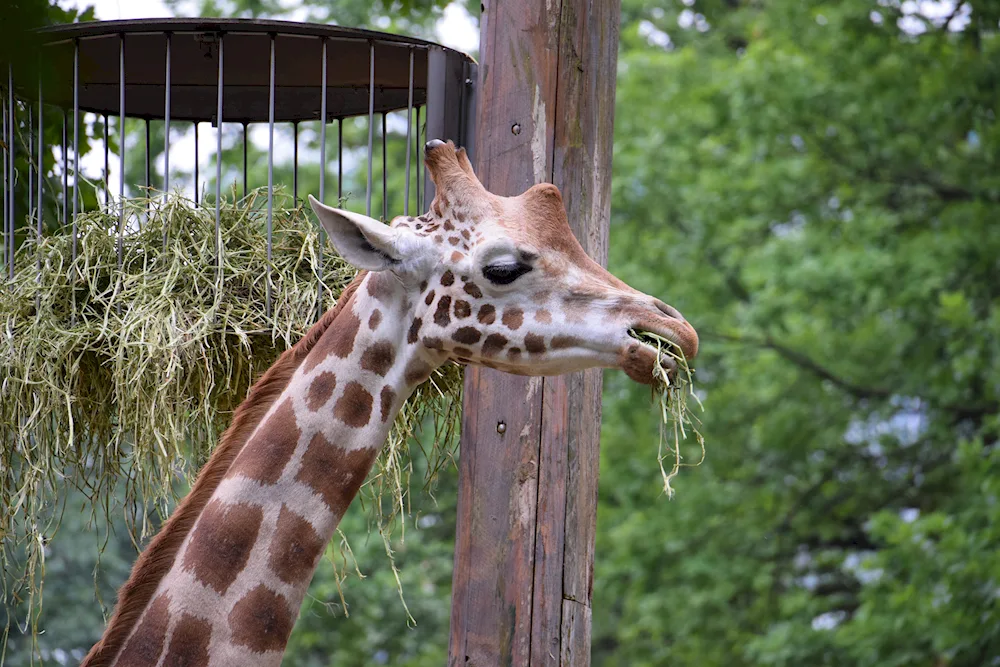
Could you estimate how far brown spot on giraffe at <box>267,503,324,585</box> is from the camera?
2777 mm

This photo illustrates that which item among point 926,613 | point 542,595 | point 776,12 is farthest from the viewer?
point 776,12

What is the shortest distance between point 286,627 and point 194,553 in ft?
0.88

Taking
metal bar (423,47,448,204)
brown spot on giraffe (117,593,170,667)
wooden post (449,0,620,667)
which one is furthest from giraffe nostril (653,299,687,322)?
brown spot on giraffe (117,593,170,667)

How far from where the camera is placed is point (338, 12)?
1391cm

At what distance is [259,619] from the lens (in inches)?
108

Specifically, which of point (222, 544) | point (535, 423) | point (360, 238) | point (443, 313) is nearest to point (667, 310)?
point (443, 313)

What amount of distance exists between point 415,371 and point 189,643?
31.3 inches

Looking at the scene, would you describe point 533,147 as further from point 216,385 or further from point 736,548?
point 736,548

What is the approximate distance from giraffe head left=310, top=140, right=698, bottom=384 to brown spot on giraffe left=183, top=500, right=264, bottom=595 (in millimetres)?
557

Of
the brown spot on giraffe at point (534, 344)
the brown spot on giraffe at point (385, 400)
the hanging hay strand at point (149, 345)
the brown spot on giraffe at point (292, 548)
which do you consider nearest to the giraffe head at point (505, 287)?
the brown spot on giraffe at point (534, 344)

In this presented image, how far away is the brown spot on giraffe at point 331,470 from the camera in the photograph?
112 inches

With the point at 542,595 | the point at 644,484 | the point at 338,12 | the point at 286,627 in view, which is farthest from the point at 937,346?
the point at 286,627

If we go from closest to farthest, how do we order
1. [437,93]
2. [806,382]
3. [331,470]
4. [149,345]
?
[331,470] → [149,345] → [437,93] → [806,382]

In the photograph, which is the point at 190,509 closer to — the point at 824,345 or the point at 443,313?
the point at 443,313
